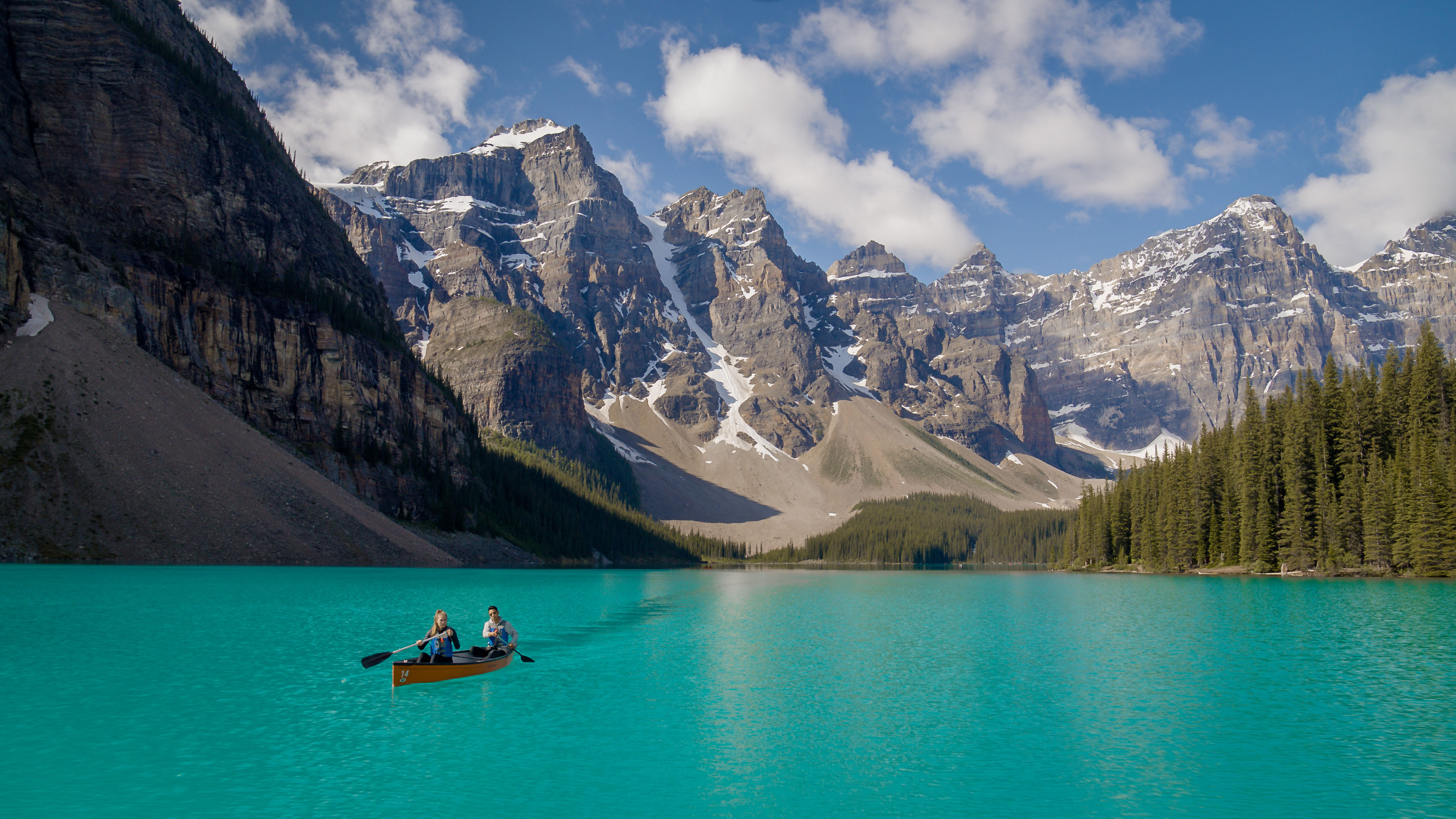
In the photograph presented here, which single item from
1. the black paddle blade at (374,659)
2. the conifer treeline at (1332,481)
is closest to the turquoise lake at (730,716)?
the black paddle blade at (374,659)

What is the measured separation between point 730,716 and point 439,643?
13.0 m

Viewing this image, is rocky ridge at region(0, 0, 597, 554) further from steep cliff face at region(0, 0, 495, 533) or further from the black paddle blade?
the black paddle blade

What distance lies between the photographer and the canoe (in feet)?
101

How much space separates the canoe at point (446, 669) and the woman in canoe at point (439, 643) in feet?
0.60

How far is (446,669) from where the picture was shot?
32.4 meters

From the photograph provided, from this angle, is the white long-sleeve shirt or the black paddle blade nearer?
the black paddle blade

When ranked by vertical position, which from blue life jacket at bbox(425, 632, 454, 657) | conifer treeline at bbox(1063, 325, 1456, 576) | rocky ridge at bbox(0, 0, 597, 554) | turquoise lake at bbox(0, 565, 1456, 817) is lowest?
turquoise lake at bbox(0, 565, 1456, 817)

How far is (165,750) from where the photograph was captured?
20.9 m

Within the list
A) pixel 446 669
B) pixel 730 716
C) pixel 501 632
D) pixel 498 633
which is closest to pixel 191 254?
pixel 501 632

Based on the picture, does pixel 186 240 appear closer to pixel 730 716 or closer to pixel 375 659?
pixel 375 659

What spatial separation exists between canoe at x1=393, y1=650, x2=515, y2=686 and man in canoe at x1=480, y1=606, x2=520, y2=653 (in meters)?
0.61

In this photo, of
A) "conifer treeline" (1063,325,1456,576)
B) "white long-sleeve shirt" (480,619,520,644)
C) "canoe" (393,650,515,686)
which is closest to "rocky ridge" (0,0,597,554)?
"white long-sleeve shirt" (480,619,520,644)

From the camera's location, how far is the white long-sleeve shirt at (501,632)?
35.4 meters

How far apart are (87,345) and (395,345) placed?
2701 inches
